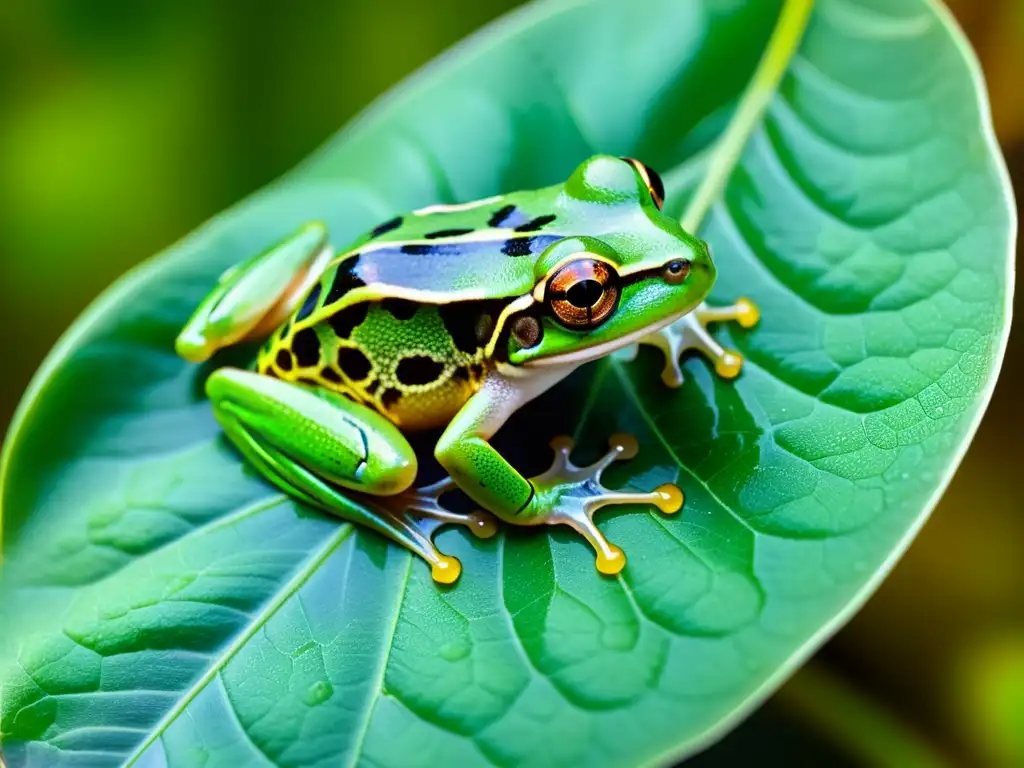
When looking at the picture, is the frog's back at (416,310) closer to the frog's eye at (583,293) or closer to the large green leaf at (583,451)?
the frog's eye at (583,293)

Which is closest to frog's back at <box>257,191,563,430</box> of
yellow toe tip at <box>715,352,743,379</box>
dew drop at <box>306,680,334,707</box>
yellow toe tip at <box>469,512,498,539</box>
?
yellow toe tip at <box>469,512,498,539</box>

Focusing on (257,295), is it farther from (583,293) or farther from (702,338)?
(702,338)

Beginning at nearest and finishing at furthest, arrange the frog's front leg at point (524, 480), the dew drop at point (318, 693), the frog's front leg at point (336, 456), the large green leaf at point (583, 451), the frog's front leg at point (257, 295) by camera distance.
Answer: the large green leaf at point (583, 451), the dew drop at point (318, 693), the frog's front leg at point (524, 480), the frog's front leg at point (336, 456), the frog's front leg at point (257, 295)

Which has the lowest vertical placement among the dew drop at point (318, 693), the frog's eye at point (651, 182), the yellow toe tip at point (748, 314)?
the dew drop at point (318, 693)

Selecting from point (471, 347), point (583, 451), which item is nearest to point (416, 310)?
point (471, 347)

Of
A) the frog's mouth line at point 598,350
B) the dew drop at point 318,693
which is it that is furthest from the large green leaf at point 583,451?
the frog's mouth line at point 598,350

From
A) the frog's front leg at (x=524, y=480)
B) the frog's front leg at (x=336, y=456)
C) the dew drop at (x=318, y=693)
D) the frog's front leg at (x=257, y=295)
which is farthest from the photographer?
the frog's front leg at (x=257, y=295)

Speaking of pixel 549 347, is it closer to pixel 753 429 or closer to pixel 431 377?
pixel 431 377

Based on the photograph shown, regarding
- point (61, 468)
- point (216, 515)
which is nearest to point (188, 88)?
point (61, 468)
